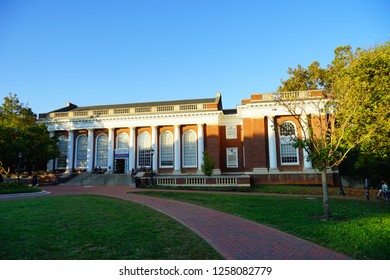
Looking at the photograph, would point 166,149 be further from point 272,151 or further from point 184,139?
point 272,151

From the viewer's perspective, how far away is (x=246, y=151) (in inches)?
1261

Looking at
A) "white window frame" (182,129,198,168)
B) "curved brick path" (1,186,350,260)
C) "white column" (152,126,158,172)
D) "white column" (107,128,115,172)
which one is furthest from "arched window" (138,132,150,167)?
"curved brick path" (1,186,350,260)

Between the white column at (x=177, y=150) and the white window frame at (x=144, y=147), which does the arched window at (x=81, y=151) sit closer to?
the white window frame at (x=144, y=147)

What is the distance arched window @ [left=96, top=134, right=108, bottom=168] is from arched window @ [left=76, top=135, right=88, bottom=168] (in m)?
1.84

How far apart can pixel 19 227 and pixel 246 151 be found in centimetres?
2660

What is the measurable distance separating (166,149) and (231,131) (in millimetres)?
9343

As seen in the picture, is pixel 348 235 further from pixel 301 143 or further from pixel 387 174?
pixel 387 174

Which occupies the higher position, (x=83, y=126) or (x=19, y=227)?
(x=83, y=126)

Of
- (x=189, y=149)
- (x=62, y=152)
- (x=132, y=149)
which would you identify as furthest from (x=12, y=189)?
(x=189, y=149)

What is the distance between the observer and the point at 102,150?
38375 mm

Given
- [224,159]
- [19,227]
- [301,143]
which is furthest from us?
[224,159]

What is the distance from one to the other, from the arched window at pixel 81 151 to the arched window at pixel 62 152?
1914 millimetres

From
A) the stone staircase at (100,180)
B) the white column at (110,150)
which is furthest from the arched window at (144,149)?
the stone staircase at (100,180)

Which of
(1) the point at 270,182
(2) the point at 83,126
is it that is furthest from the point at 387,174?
(2) the point at 83,126
